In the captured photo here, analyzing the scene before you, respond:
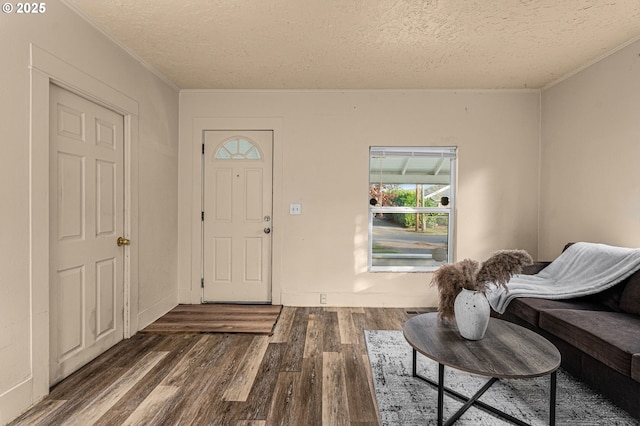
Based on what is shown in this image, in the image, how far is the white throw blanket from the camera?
2359 mm

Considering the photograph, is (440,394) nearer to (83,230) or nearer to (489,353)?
(489,353)

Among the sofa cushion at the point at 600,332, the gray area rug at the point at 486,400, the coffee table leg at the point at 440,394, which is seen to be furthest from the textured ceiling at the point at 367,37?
the gray area rug at the point at 486,400

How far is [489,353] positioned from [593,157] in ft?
8.30

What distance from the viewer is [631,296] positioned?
7.25 ft

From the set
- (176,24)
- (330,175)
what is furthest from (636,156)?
(176,24)

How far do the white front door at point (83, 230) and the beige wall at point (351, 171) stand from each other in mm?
1119

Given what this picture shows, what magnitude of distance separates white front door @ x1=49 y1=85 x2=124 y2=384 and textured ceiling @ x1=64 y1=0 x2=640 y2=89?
79cm

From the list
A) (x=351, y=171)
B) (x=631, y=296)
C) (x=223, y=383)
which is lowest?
(x=223, y=383)

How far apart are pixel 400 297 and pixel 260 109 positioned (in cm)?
278

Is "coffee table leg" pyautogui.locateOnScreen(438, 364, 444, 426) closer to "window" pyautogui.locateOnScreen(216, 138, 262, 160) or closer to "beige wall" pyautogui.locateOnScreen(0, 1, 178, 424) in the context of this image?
"beige wall" pyautogui.locateOnScreen(0, 1, 178, 424)

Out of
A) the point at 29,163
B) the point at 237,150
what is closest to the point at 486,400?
the point at 29,163

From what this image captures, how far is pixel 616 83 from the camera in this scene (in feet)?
8.97

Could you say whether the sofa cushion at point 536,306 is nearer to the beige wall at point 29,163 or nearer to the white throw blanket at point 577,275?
the white throw blanket at point 577,275

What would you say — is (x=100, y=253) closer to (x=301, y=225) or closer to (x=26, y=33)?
(x=26, y=33)
